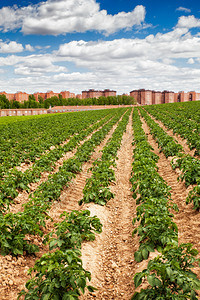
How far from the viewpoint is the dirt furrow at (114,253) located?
14.3ft

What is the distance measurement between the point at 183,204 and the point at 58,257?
4.72 m

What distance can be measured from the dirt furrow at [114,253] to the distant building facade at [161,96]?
15975 cm

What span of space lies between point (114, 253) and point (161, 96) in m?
168

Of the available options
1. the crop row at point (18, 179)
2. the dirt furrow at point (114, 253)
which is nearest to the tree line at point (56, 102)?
the crop row at point (18, 179)

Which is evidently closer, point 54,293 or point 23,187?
point 54,293

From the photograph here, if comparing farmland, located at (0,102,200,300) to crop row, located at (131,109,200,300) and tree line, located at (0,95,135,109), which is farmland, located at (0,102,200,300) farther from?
tree line, located at (0,95,135,109)

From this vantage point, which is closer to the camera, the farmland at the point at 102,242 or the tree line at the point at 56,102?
the farmland at the point at 102,242

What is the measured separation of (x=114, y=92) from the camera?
169m

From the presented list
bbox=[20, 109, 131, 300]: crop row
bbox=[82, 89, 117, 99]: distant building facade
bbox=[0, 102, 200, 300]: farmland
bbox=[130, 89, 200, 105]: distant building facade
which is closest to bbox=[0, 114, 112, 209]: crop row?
bbox=[0, 102, 200, 300]: farmland

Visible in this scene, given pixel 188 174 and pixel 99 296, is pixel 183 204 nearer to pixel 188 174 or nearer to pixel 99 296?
pixel 188 174

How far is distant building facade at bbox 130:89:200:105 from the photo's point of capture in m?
155

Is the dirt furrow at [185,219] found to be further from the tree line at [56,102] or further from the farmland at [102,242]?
the tree line at [56,102]

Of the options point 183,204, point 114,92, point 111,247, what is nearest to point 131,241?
point 111,247

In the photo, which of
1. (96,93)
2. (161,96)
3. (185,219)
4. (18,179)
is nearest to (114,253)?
(185,219)
